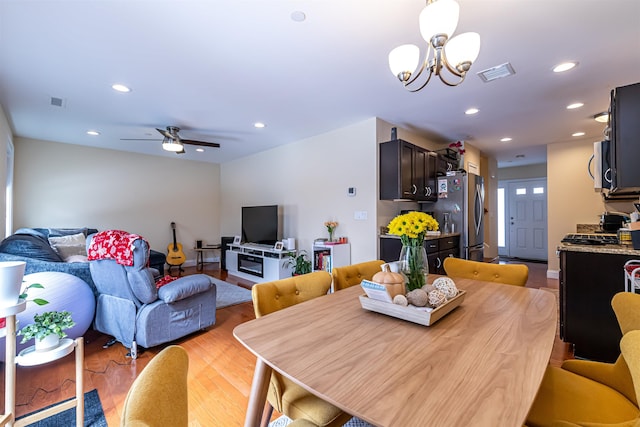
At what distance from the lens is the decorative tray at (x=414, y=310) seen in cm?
104

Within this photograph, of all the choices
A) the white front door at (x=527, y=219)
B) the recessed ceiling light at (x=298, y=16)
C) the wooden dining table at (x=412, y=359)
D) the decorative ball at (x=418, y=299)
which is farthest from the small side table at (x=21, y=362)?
the white front door at (x=527, y=219)

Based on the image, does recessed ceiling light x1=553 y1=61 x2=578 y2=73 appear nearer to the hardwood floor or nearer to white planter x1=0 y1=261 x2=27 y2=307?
the hardwood floor

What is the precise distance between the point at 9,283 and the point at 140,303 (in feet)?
3.95

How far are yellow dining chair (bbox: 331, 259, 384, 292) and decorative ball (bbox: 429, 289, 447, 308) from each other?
0.66 m

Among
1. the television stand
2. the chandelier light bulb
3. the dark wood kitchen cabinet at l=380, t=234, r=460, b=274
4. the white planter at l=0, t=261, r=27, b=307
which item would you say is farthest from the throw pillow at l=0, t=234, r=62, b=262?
the chandelier light bulb

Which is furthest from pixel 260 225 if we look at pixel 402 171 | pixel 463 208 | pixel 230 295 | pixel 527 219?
pixel 527 219

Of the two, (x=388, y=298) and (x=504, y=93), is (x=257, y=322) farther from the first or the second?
(x=504, y=93)

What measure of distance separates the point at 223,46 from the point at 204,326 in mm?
2608

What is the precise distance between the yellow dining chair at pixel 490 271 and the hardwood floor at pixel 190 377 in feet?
3.82

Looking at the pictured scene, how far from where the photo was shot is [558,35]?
2.05m

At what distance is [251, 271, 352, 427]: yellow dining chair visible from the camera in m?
1.02

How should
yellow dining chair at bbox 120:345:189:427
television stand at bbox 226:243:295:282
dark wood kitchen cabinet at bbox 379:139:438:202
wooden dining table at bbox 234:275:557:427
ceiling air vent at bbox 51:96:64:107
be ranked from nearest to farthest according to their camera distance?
yellow dining chair at bbox 120:345:189:427 < wooden dining table at bbox 234:275:557:427 < ceiling air vent at bbox 51:96:64:107 < dark wood kitchen cabinet at bbox 379:139:438:202 < television stand at bbox 226:243:295:282

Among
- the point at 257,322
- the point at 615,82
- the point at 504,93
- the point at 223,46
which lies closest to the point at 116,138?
the point at 223,46

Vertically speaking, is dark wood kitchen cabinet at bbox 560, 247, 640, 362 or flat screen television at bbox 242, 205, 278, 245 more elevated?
flat screen television at bbox 242, 205, 278, 245
